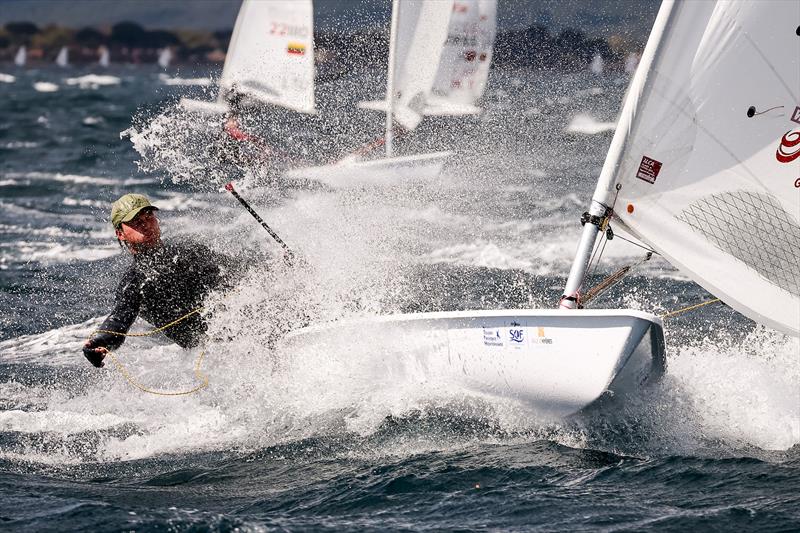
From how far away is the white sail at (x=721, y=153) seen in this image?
15.7 ft

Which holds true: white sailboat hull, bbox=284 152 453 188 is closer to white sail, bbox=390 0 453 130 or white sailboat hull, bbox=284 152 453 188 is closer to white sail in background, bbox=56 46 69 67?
white sail, bbox=390 0 453 130

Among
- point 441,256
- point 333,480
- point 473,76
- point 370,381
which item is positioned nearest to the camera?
point 333,480

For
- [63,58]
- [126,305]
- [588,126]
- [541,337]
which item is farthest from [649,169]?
[63,58]

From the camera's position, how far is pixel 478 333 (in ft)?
16.6

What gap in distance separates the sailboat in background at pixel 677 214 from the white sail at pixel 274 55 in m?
9.78

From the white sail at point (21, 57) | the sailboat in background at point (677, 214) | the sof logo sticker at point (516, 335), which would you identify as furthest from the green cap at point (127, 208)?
the white sail at point (21, 57)

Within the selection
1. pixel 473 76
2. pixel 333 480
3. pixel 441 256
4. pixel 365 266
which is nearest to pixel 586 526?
pixel 333 480

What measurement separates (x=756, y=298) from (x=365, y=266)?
270 centimetres

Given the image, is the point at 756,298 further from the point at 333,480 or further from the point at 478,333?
the point at 333,480

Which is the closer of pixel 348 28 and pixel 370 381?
pixel 370 381

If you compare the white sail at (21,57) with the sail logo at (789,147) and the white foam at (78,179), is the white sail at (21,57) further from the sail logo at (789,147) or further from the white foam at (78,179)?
the sail logo at (789,147)

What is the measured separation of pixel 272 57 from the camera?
47.7ft

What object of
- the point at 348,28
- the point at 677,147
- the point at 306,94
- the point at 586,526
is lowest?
the point at 586,526

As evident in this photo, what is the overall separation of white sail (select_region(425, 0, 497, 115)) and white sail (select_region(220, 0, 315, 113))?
1.97 metres
